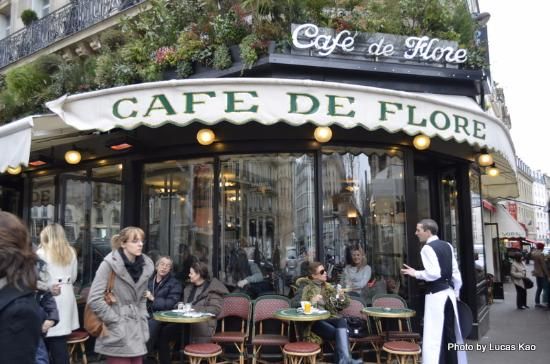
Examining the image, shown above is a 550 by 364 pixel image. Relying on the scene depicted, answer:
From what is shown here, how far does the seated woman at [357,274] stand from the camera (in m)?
6.96

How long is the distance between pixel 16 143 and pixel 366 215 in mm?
4912

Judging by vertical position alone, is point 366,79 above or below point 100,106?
above

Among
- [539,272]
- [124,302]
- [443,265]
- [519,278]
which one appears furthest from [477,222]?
[124,302]

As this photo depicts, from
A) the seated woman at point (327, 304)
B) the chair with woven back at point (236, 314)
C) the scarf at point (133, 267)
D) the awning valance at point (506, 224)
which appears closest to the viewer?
the scarf at point (133, 267)

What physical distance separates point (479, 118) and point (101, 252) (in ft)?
22.1

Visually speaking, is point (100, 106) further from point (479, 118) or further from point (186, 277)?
point (479, 118)

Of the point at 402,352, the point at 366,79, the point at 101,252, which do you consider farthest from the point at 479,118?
the point at 101,252

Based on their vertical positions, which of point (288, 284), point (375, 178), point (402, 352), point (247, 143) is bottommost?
point (402, 352)

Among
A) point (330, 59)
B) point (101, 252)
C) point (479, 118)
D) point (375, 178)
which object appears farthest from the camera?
A: point (101, 252)

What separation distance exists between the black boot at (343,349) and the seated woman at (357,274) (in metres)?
1.33

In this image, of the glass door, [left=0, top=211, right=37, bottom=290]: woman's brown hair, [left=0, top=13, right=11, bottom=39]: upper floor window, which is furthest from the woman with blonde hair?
[left=0, top=13, right=11, bottom=39]: upper floor window

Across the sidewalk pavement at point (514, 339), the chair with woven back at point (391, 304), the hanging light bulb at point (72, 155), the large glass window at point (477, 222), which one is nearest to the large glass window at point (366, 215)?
the chair with woven back at point (391, 304)

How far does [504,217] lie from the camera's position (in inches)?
693

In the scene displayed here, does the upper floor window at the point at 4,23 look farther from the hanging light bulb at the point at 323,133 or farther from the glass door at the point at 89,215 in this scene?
the hanging light bulb at the point at 323,133
